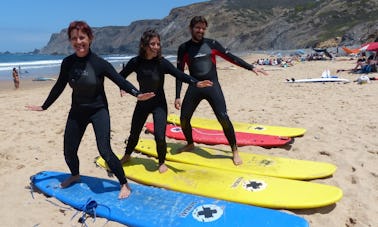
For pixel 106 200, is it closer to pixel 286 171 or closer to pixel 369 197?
pixel 286 171

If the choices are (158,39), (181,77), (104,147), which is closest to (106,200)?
(104,147)

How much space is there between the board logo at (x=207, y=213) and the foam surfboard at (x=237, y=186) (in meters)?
0.41

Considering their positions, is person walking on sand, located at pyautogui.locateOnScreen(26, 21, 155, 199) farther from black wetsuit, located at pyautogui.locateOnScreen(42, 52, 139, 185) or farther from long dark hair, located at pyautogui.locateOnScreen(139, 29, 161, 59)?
long dark hair, located at pyautogui.locateOnScreen(139, 29, 161, 59)

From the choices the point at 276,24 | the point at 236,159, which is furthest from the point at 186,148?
the point at 276,24

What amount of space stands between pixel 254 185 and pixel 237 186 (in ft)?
0.61

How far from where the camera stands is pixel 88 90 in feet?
11.9

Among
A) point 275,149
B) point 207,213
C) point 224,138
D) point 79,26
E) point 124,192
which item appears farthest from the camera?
point 224,138

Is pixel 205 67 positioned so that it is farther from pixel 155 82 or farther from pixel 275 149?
pixel 275 149

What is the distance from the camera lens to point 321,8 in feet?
344

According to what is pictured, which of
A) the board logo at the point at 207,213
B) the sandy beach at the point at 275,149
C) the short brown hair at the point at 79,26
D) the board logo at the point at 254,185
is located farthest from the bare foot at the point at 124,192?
the short brown hair at the point at 79,26

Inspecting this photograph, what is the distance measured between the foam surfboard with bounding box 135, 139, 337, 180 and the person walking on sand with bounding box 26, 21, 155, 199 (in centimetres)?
145

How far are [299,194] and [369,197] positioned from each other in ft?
2.60

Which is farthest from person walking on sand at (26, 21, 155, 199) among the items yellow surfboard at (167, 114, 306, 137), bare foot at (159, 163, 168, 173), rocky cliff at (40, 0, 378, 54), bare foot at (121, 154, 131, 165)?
rocky cliff at (40, 0, 378, 54)

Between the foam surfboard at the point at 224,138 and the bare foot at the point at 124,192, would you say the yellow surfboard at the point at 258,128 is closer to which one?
the foam surfboard at the point at 224,138
